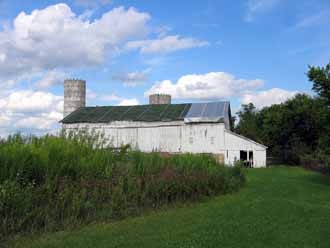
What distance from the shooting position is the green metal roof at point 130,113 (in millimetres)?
33625

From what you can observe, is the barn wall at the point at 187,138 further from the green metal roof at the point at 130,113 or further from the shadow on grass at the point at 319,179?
the shadow on grass at the point at 319,179

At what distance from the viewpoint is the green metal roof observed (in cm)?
3362

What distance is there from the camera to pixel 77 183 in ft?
27.0

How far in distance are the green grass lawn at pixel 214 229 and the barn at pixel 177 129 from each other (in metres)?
20.7

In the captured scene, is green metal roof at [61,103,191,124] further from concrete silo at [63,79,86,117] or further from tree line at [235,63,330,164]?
tree line at [235,63,330,164]

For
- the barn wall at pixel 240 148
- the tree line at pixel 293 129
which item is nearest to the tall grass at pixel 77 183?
the barn wall at pixel 240 148

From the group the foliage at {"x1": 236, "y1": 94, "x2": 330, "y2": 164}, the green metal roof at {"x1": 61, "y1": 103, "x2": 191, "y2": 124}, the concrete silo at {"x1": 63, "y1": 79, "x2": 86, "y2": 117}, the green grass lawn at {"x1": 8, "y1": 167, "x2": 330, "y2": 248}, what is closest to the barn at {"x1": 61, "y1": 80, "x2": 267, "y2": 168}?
the green metal roof at {"x1": 61, "y1": 103, "x2": 191, "y2": 124}

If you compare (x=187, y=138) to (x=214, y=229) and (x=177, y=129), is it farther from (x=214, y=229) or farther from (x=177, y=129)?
(x=214, y=229)

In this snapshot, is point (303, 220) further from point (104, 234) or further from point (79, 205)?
point (79, 205)

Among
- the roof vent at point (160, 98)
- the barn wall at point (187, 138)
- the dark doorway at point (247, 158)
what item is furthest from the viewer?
→ the roof vent at point (160, 98)

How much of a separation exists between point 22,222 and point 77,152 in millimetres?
2702

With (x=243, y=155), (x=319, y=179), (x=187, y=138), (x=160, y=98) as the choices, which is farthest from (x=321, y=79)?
(x=160, y=98)

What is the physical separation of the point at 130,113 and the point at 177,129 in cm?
566

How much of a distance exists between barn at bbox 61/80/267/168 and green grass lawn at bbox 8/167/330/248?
814 inches
